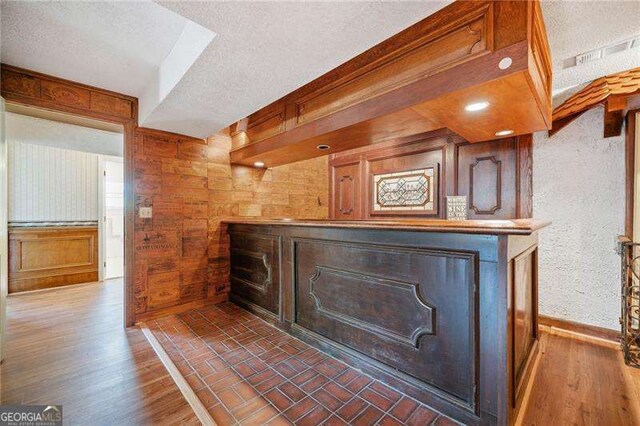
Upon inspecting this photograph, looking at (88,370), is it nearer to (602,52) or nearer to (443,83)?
(443,83)

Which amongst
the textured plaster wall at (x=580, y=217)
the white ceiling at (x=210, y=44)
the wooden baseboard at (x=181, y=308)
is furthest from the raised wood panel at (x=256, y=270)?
the textured plaster wall at (x=580, y=217)

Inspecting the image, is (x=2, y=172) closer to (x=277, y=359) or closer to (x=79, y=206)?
(x=277, y=359)

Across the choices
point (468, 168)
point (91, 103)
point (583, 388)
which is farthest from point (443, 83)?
point (91, 103)

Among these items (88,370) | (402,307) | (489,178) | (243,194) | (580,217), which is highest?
(489,178)

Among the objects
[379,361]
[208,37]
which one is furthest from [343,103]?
[379,361]

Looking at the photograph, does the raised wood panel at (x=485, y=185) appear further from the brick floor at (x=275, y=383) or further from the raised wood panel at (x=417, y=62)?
the brick floor at (x=275, y=383)

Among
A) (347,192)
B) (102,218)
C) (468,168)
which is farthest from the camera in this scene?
(102,218)

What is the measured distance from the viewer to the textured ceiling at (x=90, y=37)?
5.15ft

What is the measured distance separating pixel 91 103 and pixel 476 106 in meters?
3.38

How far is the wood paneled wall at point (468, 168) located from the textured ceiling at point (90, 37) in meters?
2.67

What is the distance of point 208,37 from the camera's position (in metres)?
1.50

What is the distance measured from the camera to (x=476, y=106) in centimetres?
165

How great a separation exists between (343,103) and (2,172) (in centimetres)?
260

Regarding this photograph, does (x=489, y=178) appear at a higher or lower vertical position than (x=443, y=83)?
lower
